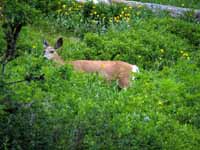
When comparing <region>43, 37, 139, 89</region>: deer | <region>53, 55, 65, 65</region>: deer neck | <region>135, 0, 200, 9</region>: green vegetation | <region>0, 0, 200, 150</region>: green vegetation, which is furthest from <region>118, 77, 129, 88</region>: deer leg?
<region>135, 0, 200, 9</region>: green vegetation

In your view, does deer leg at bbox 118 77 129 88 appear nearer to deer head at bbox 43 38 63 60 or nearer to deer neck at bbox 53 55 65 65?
deer neck at bbox 53 55 65 65

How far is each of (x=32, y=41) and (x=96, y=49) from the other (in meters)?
1.24

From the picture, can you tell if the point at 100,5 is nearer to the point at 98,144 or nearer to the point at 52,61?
the point at 52,61

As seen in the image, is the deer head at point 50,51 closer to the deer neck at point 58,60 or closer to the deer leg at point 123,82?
the deer neck at point 58,60

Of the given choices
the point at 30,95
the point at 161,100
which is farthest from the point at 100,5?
the point at 30,95

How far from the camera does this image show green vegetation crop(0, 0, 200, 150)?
6.54 m

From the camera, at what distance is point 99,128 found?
6789 mm

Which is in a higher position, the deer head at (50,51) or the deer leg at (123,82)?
the deer head at (50,51)

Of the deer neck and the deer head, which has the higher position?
the deer head

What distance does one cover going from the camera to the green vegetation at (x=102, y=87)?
257 inches

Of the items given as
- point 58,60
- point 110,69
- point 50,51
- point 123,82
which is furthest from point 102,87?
point 50,51

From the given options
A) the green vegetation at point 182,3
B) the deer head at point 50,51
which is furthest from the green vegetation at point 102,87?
the green vegetation at point 182,3

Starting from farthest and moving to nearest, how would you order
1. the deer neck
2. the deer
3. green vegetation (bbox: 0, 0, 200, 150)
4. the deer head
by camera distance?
the deer head → the deer neck → the deer → green vegetation (bbox: 0, 0, 200, 150)

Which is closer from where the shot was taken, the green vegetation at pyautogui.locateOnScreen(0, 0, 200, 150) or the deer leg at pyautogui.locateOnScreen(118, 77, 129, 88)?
the green vegetation at pyautogui.locateOnScreen(0, 0, 200, 150)
